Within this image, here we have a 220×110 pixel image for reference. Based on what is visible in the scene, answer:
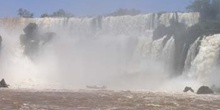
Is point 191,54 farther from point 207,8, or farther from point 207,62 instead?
point 207,8

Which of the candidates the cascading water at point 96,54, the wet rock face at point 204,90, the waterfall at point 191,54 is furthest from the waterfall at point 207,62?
the cascading water at point 96,54

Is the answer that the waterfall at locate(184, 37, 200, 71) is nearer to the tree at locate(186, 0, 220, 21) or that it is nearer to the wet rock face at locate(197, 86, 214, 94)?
the wet rock face at locate(197, 86, 214, 94)

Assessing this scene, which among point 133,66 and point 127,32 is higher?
point 127,32

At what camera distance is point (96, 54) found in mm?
55188

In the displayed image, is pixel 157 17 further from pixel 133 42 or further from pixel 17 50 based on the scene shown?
pixel 17 50

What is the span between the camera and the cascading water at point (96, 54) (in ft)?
160

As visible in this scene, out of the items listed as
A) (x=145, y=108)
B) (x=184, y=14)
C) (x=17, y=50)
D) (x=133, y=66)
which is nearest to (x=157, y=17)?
(x=184, y=14)

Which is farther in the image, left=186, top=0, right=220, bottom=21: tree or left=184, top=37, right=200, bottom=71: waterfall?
left=186, top=0, right=220, bottom=21: tree

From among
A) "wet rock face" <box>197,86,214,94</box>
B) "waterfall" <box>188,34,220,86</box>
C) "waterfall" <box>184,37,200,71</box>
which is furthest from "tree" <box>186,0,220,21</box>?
"wet rock face" <box>197,86,214,94</box>

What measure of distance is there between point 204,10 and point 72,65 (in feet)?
56.2

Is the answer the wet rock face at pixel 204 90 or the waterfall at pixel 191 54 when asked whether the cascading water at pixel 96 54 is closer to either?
A: the waterfall at pixel 191 54

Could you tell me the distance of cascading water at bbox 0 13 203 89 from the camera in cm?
4872

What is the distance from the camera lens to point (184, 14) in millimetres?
53406

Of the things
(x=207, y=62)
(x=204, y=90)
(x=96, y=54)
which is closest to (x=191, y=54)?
(x=207, y=62)
